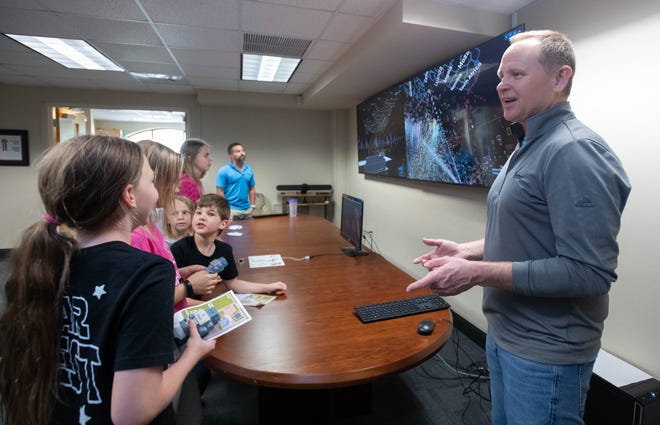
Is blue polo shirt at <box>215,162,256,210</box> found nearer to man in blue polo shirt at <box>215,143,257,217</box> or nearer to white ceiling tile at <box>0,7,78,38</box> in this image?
man in blue polo shirt at <box>215,143,257,217</box>

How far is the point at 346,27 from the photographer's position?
2.82 metres

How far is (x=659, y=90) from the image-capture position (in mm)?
1554

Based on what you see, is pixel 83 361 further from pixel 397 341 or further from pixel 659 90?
pixel 659 90

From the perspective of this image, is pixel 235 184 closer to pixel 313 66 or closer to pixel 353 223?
pixel 313 66

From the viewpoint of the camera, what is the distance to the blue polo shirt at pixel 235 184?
14.2 ft

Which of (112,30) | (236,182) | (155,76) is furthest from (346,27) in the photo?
(155,76)

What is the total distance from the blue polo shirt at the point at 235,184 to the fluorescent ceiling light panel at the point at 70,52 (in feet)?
5.64

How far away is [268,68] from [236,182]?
1455 millimetres

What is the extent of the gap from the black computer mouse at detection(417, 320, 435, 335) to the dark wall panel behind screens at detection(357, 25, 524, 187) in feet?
4.64

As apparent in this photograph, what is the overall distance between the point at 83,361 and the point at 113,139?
484mm

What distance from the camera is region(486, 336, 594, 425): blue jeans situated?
0.93 m

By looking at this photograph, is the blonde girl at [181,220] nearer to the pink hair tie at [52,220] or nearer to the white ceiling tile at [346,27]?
the pink hair tie at [52,220]

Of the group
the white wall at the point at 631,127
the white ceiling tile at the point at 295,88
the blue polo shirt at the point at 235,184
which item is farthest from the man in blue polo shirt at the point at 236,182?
the white wall at the point at 631,127

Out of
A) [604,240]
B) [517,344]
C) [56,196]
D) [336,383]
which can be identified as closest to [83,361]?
[56,196]
